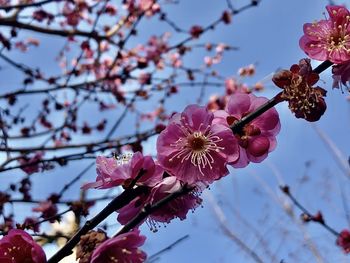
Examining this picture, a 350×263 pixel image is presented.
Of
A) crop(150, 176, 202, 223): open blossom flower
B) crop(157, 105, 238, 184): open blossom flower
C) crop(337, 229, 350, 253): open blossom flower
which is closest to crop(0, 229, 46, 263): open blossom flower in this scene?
crop(150, 176, 202, 223): open blossom flower

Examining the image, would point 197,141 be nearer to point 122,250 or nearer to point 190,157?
point 190,157

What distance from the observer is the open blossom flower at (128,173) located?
166 centimetres

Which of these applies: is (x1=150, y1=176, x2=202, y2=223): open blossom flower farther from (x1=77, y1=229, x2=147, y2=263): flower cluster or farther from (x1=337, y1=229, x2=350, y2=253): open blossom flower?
(x1=337, y1=229, x2=350, y2=253): open blossom flower

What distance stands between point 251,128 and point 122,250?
78 cm

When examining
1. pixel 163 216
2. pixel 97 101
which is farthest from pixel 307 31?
pixel 97 101

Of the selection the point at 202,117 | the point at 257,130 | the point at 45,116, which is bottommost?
the point at 257,130

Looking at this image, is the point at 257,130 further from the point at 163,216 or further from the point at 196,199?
the point at 163,216

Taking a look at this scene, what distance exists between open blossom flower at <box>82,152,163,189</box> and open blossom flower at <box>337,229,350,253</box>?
303cm

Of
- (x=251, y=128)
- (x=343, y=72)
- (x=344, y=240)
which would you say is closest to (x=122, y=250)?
(x=251, y=128)

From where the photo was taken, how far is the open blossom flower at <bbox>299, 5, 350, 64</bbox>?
1872 millimetres

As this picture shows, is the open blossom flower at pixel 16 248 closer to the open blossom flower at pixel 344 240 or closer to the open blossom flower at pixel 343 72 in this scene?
the open blossom flower at pixel 343 72

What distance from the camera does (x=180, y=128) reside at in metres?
1.90

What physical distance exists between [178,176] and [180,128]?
0.78ft

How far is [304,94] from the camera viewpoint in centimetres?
174
